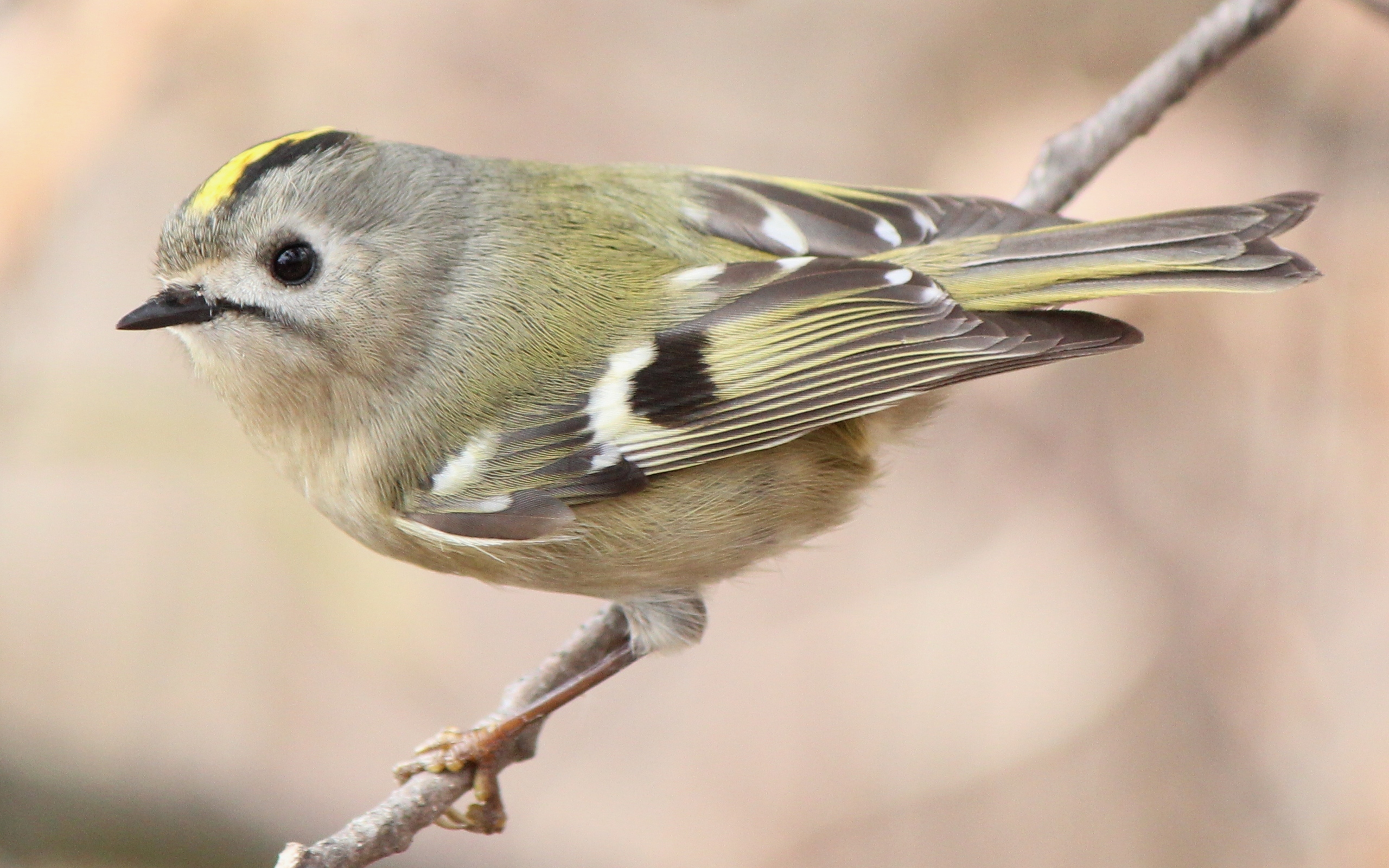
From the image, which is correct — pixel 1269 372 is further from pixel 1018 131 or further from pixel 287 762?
pixel 287 762

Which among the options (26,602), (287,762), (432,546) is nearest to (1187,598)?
(432,546)

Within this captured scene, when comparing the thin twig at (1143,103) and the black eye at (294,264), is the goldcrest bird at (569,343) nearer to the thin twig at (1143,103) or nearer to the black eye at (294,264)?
the black eye at (294,264)

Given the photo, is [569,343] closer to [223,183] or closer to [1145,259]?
[223,183]

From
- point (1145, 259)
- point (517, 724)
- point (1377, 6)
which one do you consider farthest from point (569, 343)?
point (1377, 6)

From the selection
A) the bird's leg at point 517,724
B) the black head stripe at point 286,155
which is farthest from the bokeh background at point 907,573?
the black head stripe at point 286,155

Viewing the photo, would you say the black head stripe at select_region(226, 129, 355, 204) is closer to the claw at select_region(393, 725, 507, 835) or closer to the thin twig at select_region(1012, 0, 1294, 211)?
the claw at select_region(393, 725, 507, 835)

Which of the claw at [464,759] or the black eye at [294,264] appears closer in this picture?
the black eye at [294,264]
